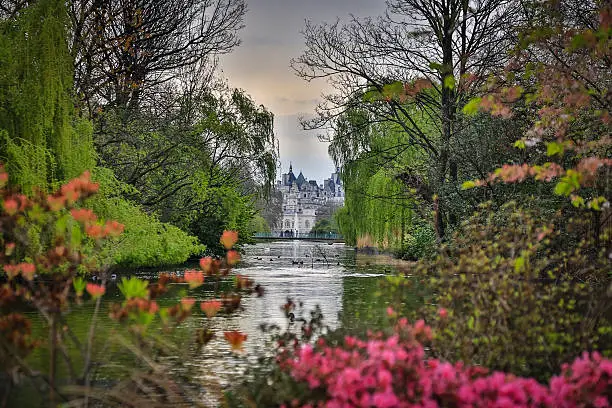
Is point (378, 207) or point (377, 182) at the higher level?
point (377, 182)

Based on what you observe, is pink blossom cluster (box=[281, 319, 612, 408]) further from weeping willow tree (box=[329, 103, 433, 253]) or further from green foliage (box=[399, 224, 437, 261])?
weeping willow tree (box=[329, 103, 433, 253])

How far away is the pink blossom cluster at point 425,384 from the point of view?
447cm

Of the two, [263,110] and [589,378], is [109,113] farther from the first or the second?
[589,378]

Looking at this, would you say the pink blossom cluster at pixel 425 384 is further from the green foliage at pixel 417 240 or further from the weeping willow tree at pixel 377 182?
the weeping willow tree at pixel 377 182

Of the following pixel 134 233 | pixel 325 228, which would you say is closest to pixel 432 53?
pixel 134 233

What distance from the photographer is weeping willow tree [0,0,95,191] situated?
15195 mm

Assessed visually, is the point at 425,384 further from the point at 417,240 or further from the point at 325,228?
the point at 325,228

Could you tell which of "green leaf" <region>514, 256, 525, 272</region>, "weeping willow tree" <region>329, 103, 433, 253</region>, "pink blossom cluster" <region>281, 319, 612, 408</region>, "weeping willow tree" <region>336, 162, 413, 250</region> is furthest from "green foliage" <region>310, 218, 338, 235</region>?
"pink blossom cluster" <region>281, 319, 612, 408</region>

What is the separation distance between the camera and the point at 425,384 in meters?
4.61

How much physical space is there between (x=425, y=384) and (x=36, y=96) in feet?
41.4

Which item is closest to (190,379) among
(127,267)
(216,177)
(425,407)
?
(425,407)

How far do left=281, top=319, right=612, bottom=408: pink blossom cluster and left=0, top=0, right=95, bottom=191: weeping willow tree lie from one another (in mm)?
11275

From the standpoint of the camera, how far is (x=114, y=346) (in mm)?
11266

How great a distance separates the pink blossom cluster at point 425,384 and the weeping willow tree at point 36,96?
37.0ft
